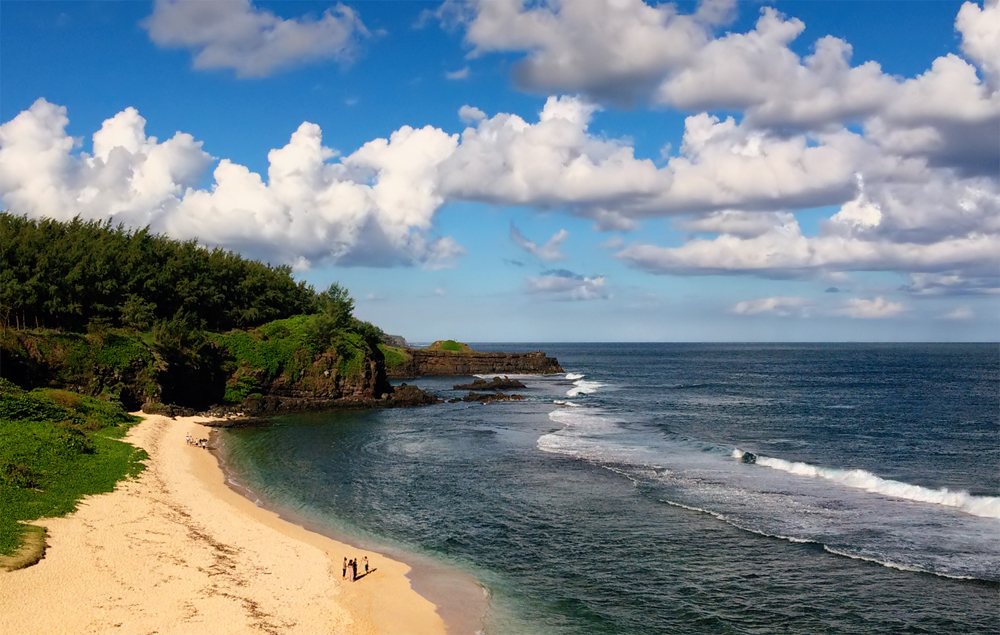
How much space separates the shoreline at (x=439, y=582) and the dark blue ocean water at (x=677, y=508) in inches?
21.8

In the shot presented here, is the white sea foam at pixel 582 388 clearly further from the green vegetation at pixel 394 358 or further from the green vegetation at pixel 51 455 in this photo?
the green vegetation at pixel 51 455

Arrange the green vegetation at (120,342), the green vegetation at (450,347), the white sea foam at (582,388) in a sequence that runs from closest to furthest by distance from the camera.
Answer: the green vegetation at (120,342), the white sea foam at (582,388), the green vegetation at (450,347)

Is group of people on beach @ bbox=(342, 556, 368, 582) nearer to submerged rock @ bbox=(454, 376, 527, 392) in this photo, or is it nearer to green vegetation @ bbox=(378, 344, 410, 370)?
submerged rock @ bbox=(454, 376, 527, 392)

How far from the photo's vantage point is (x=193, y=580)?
20594 millimetres

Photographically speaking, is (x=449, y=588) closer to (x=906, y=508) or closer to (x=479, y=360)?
(x=906, y=508)

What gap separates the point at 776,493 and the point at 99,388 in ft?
175

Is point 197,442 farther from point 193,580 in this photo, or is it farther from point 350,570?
point 350,570

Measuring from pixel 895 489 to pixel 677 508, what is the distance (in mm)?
13340

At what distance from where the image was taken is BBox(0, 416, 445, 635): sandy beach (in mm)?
17609

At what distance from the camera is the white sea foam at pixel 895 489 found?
31298 mm

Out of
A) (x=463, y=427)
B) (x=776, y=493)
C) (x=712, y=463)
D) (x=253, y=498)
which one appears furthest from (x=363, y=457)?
(x=776, y=493)

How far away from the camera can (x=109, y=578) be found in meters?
19.9

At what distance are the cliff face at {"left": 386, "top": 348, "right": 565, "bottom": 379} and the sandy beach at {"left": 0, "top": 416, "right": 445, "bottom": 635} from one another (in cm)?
9756

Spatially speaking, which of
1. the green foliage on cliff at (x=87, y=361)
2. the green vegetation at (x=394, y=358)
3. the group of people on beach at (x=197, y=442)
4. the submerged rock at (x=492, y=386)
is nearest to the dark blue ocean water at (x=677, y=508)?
the group of people on beach at (x=197, y=442)
